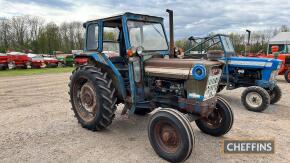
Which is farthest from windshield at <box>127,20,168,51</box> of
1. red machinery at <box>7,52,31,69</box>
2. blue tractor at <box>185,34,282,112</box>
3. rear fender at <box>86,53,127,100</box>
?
red machinery at <box>7,52,31,69</box>

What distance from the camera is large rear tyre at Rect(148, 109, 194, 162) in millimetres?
3172

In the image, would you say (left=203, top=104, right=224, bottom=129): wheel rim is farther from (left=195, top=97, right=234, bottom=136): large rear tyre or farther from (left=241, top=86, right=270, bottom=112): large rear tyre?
(left=241, top=86, right=270, bottom=112): large rear tyre

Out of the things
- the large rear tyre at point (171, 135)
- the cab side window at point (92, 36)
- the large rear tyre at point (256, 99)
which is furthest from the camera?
the large rear tyre at point (256, 99)

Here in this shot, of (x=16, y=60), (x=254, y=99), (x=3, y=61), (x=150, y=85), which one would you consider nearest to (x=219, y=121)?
(x=150, y=85)

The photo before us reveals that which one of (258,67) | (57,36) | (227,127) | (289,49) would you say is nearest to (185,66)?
(227,127)

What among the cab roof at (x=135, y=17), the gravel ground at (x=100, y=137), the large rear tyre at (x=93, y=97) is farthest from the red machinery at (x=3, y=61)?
the cab roof at (x=135, y=17)

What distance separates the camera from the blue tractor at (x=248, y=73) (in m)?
6.22

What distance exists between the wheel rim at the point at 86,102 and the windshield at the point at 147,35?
3.95 feet

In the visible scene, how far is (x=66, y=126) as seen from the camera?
4.84 meters

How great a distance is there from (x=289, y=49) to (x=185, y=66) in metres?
14.0

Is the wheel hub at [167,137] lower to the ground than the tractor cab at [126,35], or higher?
lower

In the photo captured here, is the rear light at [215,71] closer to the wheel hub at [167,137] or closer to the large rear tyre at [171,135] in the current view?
the large rear tyre at [171,135]

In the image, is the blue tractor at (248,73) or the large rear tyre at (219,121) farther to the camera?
the blue tractor at (248,73)

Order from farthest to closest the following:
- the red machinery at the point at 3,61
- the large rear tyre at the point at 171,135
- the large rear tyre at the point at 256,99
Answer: the red machinery at the point at 3,61, the large rear tyre at the point at 256,99, the large rear tyre at the point at 171,135
